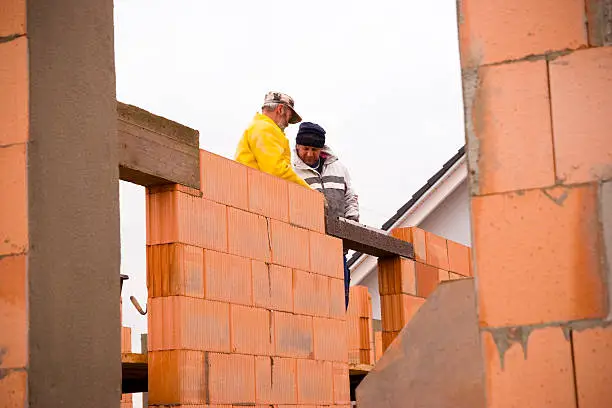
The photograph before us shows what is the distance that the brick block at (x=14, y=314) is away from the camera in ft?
12.9

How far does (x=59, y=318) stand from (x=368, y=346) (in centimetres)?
607

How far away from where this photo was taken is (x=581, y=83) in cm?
347

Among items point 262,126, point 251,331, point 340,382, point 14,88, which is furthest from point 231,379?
point 14,88

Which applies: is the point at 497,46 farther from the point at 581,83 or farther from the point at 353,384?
the point at 353,384

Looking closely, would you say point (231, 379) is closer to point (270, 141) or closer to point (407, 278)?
point (270, 141)

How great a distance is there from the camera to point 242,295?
701cm

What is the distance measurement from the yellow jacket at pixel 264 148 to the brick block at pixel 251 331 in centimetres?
103

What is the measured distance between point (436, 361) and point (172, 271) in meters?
1.89

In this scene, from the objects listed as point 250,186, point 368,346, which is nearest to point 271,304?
point 250,186

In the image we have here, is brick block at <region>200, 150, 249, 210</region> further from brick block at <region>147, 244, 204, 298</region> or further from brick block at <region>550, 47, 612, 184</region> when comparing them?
brick block at <region>550, 47, 612, 184</region>

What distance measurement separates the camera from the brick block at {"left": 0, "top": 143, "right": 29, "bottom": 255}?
13.1 ft

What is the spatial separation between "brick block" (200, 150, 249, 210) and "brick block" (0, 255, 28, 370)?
9.25 feet

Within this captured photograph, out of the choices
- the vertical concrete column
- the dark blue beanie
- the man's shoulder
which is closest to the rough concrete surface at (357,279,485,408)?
the vertical concrete column

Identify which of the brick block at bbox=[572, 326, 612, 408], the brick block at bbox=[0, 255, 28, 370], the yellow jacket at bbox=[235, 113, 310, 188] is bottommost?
the brick block at bbox=[572, 326, 612, 408]
